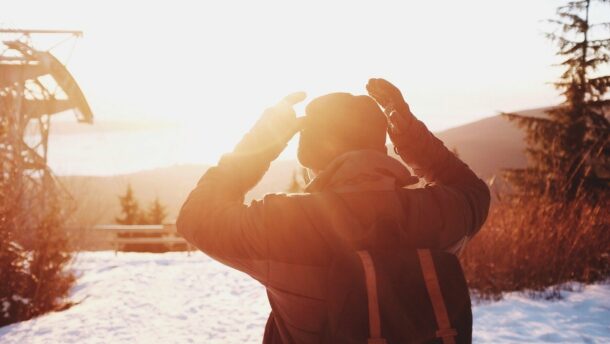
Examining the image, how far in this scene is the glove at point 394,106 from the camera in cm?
154

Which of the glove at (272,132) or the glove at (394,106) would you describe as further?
the glove at (394,106)

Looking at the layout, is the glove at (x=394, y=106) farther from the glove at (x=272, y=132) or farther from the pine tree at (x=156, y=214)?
the pine tree at (x=156, y=214)

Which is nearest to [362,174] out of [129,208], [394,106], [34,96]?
[394,106]

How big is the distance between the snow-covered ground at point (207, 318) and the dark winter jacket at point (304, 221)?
4.23 m

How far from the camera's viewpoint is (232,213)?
129 centimetres

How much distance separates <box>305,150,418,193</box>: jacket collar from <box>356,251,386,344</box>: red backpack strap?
0.21 metres

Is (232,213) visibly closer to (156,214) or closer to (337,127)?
(337,127)

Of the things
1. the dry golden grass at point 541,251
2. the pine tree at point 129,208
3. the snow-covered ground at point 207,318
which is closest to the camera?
the snow-covered ground at point 207,318

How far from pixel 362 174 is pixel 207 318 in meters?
5.93

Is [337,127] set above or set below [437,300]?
above

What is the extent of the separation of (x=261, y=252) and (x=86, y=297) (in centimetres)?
812

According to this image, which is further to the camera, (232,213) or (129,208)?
(129,208)

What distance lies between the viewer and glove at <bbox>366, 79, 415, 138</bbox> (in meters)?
1.54

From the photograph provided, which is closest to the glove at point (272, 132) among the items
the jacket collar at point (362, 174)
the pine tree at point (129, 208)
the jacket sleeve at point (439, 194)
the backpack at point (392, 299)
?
the jacket collar at point (362, 174)
